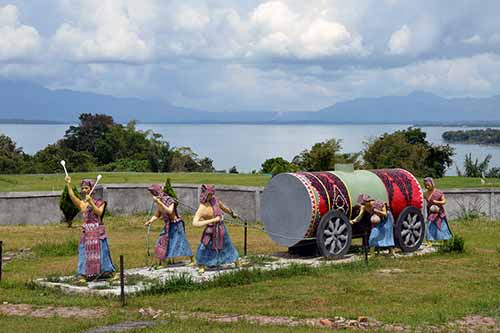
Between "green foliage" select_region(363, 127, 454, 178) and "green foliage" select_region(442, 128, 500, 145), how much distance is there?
127125mm

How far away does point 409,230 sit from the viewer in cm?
1997

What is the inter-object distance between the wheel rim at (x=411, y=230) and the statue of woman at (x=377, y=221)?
64 cm

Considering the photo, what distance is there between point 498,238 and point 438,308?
10696 mm

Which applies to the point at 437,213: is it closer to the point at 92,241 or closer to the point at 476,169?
the point at 92,241

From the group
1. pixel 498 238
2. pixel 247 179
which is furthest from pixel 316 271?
pixel 247 179

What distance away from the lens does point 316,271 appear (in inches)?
666

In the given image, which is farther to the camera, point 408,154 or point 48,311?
point 408,154

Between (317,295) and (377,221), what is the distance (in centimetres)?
492

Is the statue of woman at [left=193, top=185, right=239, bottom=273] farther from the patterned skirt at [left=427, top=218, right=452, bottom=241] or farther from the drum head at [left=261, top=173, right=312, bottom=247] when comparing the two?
the patterned skirt at [left=427, top=218, right=452, bottom=241]

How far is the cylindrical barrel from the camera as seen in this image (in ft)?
61.1

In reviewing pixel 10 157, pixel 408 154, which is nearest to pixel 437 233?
pixel 408 154

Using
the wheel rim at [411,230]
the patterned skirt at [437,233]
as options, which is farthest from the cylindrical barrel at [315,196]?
the patterned skirt at [437,233]

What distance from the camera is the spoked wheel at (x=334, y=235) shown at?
1842 centimetres

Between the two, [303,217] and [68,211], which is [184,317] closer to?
[303,217]
